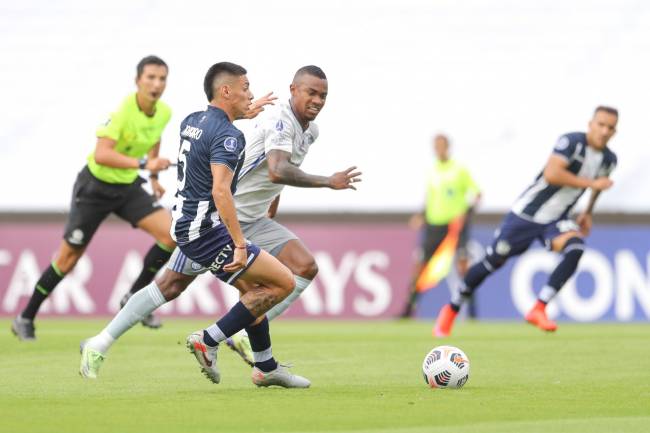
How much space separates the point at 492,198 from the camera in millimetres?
23391

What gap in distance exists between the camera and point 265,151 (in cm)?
947

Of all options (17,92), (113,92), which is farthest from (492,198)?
(17,92)

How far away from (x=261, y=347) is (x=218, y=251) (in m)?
0.70

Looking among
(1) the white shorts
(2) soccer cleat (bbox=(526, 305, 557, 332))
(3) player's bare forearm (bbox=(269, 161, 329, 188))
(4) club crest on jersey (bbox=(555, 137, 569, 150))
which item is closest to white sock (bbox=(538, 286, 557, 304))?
(2) soccer cleat (bbox=(526, 305, 557, 332))

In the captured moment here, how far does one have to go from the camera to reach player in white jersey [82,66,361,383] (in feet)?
29.1

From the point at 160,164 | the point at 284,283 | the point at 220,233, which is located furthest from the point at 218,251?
the point at 160,164

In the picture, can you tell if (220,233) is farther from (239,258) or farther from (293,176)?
(293,176)

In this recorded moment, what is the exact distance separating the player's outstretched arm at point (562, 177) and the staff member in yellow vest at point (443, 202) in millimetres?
5814

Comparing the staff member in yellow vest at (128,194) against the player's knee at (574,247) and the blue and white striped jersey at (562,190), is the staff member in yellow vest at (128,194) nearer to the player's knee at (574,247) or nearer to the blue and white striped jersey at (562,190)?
the blue and white striped jersey at (562,190)

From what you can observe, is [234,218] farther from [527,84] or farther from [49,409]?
[527,84]

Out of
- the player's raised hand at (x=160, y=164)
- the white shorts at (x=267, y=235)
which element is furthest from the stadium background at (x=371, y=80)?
the white shorts at (x=267, y=235)

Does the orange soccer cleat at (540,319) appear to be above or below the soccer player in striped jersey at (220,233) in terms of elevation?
below

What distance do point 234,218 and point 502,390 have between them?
1947 mm

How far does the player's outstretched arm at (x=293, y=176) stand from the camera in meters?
8.51
